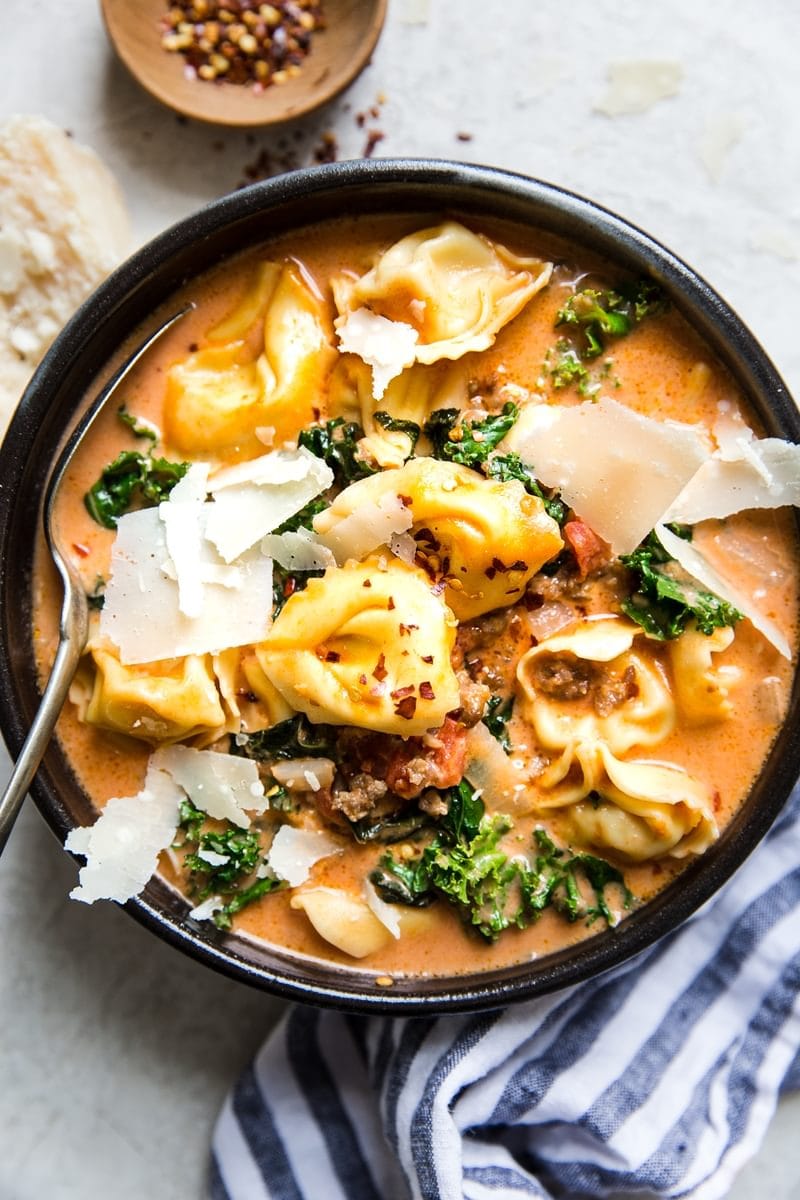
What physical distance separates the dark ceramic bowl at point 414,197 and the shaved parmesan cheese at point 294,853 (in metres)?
0.30

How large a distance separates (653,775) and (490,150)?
2266 millimetres

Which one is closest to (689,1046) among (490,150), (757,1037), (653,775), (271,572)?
(757,1037)

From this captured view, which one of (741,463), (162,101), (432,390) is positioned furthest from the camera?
(162,101)

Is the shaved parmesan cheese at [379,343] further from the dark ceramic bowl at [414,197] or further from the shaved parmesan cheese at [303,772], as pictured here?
the shaved parmesan cheese at [303,772]

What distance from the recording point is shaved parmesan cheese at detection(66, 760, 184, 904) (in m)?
3.32

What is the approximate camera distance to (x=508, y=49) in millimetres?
4098

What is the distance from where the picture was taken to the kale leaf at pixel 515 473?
3.44m

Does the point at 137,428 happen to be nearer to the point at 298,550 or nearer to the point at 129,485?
the point at 129,485

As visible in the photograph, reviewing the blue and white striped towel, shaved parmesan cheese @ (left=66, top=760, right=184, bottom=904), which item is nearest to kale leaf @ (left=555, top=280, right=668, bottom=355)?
the blue and white striped towel

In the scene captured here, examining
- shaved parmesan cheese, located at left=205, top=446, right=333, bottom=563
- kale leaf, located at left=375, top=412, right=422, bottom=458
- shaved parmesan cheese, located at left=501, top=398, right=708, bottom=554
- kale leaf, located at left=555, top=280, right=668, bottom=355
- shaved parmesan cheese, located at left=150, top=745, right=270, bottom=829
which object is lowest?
shaved parmesan cheese, located at left=150, top=745, right=270, bottom=829

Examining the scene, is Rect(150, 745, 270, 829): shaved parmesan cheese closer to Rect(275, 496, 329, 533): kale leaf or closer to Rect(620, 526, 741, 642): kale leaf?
Rect(275, 496, 329, 533): kale leaf

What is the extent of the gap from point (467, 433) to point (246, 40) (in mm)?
1731

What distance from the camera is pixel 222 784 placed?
3.43m

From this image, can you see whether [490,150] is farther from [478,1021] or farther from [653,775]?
[478,1021]
